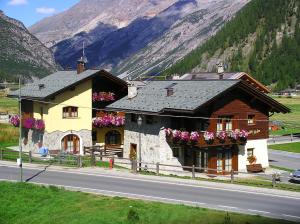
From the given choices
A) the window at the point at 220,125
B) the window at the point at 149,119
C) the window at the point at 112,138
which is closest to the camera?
the window at the point at 220,125

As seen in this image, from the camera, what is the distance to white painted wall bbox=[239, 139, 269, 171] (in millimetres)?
45094

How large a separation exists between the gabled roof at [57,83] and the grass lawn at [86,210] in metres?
18.2

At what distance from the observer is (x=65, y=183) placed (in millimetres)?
33531

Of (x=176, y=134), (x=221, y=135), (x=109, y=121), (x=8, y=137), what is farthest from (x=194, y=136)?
(x=8, y=137)

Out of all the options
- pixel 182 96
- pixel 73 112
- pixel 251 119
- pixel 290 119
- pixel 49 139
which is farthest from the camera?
pixel 290 119

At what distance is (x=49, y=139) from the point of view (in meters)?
49.7

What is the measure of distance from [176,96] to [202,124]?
335cm

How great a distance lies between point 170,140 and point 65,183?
457 inches

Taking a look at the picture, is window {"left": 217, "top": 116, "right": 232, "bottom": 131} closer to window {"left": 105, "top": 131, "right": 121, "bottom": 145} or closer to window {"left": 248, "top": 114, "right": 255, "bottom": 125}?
window {"left": 248, "top": 114, "right": 255, "bottom": 125}

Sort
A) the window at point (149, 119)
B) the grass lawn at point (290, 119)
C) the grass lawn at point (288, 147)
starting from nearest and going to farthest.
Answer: the window at point (149, 119) < the grass lawn at point (288, 147) < the grass lawn at point (290, 119)

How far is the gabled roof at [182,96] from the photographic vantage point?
41406 mm

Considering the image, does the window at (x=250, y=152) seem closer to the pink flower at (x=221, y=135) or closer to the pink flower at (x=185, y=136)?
the pink flower at (x=221, y=135)

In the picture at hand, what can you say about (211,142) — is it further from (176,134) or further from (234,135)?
(176,134)

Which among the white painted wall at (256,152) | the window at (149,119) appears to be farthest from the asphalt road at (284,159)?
the window at (149,119)
